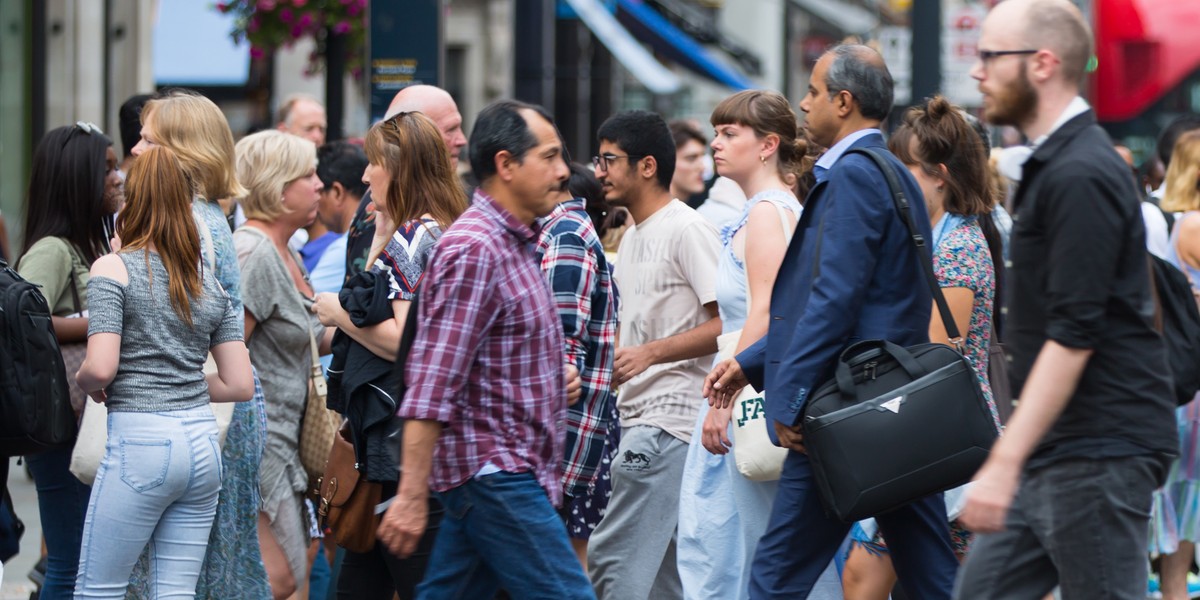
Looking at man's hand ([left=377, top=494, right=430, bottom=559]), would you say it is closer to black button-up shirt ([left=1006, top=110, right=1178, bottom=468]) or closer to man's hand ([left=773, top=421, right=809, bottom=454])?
man's hand ([left=773, top=421, right=809, bottom=454])

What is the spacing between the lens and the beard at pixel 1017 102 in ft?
12.0

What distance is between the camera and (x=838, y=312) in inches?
172

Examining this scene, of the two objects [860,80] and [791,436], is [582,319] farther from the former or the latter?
[860,80]

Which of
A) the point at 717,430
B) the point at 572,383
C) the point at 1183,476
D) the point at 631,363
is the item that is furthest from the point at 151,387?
the point at 1183,476

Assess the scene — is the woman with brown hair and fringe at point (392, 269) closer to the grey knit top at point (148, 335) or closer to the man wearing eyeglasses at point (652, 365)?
the grey knit top at point (148, 335)

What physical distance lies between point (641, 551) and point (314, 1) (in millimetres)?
6911

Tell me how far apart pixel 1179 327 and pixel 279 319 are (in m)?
3.04

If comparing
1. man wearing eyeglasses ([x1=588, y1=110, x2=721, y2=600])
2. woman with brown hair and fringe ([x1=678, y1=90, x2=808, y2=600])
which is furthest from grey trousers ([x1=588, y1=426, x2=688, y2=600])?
woman with brown hair and fringe ([x1=678, y1=90, x2=808, y2=600])

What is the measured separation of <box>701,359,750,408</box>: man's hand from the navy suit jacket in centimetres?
11

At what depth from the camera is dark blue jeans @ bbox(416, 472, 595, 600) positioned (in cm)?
390

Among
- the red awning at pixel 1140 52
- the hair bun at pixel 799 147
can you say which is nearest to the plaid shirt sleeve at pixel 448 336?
the hair bun at pixel 799 147

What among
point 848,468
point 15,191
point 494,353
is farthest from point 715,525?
point 15,191

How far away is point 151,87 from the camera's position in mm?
15625

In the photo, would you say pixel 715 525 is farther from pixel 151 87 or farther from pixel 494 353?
pixel 151 87
